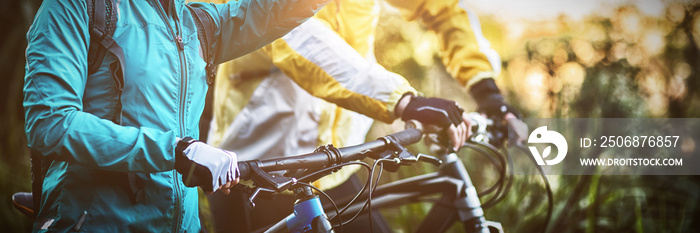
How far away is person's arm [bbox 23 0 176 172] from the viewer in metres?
0.94

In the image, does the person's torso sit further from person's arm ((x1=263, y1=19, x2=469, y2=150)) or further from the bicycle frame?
the bicycle frame

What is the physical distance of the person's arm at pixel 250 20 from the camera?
1.36 meters

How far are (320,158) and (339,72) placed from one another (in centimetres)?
52

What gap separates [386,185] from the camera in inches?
76.7

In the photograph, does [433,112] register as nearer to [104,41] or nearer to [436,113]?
[436,113]

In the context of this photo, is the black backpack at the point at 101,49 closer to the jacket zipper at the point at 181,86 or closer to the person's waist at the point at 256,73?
the jacket zipper at the point at 181,86

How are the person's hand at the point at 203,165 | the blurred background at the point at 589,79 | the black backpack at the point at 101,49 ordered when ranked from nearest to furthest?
the person's hand at the point at 203,165 → the black backpack at the point at 101,49 → the blurred background at the point at 589,79

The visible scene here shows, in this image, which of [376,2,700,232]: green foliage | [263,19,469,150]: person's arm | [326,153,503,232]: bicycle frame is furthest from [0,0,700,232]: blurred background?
[263,19,469,150]: person's arm

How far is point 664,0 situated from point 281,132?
1.68 meters

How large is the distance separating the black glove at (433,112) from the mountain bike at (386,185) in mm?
35

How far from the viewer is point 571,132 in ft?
7.30

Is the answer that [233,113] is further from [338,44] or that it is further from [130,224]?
[130,224]

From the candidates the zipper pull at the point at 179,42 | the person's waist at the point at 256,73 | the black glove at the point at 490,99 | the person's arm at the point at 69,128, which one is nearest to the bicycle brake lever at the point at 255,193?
the person's arm at the point at 69,128

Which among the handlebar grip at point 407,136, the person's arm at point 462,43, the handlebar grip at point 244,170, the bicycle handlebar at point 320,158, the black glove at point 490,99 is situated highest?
the person's arm at point 462,43
